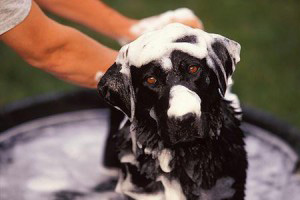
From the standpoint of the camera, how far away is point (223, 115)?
1803 mm

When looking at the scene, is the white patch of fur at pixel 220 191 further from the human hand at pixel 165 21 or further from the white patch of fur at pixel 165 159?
the human hand at pixel 165 21

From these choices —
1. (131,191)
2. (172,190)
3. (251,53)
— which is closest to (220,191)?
(172,190)

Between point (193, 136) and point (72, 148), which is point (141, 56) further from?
point (72, 148)

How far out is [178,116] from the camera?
1536 millimetres

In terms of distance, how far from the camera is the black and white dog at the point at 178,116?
1.60m

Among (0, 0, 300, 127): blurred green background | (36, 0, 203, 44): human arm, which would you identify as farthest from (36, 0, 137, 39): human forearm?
(0, 0, 300, 127): blurred green background

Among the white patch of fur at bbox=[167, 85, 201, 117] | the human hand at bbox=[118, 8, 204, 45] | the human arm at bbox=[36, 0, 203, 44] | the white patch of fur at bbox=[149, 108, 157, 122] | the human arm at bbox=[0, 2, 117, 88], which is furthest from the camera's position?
the human arm at bbox=[36, 0, 203, 44]

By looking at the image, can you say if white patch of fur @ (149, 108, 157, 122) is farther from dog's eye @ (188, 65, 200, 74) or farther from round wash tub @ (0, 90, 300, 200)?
round wash tub @ (0, 90, 300, 200)

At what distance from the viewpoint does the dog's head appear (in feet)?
5.16

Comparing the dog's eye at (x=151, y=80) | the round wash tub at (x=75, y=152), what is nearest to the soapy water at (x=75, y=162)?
the round wash tub at (x=75, y=152)

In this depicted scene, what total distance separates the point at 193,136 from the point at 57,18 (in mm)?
2874

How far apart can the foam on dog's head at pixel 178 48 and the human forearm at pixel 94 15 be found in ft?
2.08


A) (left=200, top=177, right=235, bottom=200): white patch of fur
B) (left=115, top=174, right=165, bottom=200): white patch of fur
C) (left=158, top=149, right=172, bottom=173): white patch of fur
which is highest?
(left=158, top=149, right=172, bottom=173): white patch of fur

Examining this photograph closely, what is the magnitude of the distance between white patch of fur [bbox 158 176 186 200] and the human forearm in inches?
28.7
